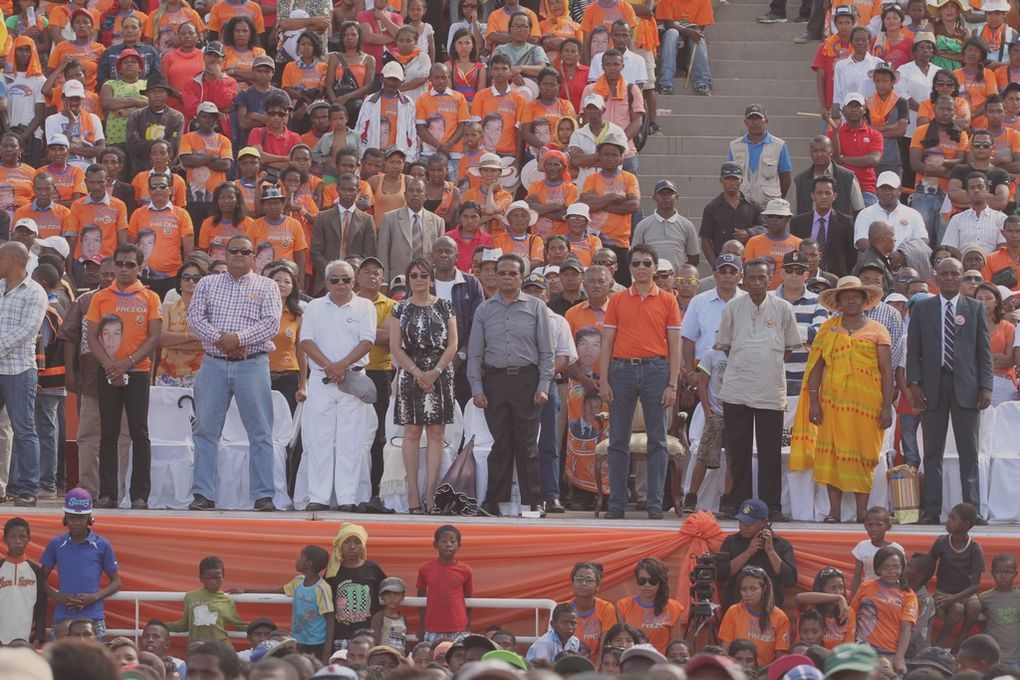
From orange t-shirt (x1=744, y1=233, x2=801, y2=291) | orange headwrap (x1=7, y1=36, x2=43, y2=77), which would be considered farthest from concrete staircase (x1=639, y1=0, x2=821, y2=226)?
orange headwrap (x1=7, y1=36, x2=43, y2=77)

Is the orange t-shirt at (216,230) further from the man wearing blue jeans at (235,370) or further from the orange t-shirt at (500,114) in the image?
the orange t-shirt at (500,114)

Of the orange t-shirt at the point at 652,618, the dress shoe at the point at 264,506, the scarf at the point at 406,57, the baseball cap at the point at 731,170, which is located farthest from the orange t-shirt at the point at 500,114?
the orange t-shirt at the point at 652,618

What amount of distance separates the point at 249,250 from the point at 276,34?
704 cm

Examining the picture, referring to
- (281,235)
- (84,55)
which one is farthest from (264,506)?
(84,55)

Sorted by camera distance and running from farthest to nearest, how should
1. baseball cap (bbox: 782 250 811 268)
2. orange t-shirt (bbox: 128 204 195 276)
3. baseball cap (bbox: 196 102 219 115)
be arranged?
baseball cap (bbox: 196 102 219 115) → orange t-shirt (bbox: 128 204 195 276) → baseball cap (bbox: 782 250 811 268)

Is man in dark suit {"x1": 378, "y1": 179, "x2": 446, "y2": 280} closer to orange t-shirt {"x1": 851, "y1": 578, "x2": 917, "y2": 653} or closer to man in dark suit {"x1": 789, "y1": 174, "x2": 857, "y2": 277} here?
man in dark suit {"x1": 789, "y1": 174, "x2": 857, "y2": 277}

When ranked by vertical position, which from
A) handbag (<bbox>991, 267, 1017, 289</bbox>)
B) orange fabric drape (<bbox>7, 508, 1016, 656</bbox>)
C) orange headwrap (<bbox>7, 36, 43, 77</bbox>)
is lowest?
orange fabric drape (<bbox>7, 508, 1016, 656</bbox>)

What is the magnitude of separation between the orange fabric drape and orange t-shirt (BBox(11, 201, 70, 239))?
160 inches

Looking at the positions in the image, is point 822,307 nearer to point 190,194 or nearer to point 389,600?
point 389,600

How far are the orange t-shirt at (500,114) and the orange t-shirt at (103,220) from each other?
355 centimetres

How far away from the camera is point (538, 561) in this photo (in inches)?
527

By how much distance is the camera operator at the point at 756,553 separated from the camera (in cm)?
1302

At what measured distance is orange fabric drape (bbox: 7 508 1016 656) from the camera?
13.3m

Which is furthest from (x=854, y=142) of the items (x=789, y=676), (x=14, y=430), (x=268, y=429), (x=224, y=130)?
(x=789, y=676)
